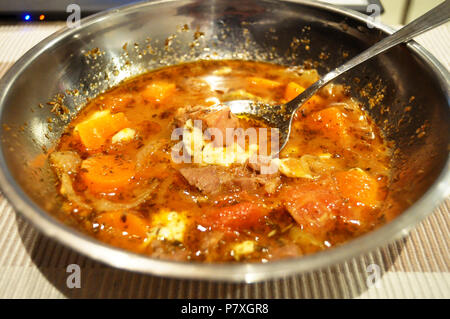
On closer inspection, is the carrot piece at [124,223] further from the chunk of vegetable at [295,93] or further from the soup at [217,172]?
the chunk of vegetable at [295,93]

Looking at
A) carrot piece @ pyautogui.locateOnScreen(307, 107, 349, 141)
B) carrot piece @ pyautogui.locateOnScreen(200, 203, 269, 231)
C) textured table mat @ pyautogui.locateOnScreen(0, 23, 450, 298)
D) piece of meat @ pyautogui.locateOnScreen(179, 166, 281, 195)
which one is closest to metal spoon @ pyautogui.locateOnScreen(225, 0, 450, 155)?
carrot piece @ pyautogui.locateOnScreen(307, 107, 349, 141)

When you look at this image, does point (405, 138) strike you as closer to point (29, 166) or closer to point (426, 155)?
point (426, 155)

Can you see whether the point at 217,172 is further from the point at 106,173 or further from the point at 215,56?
the point at 215,56

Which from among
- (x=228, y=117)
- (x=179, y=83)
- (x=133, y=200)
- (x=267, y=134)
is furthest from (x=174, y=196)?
(x=179, y=83)

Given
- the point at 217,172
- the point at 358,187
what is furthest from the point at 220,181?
the point at 358,187

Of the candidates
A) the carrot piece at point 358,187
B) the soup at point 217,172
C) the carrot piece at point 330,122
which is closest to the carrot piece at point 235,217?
the soup at point 217,172

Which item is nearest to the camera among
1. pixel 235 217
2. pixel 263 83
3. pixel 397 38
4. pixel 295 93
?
pixel 235 217
